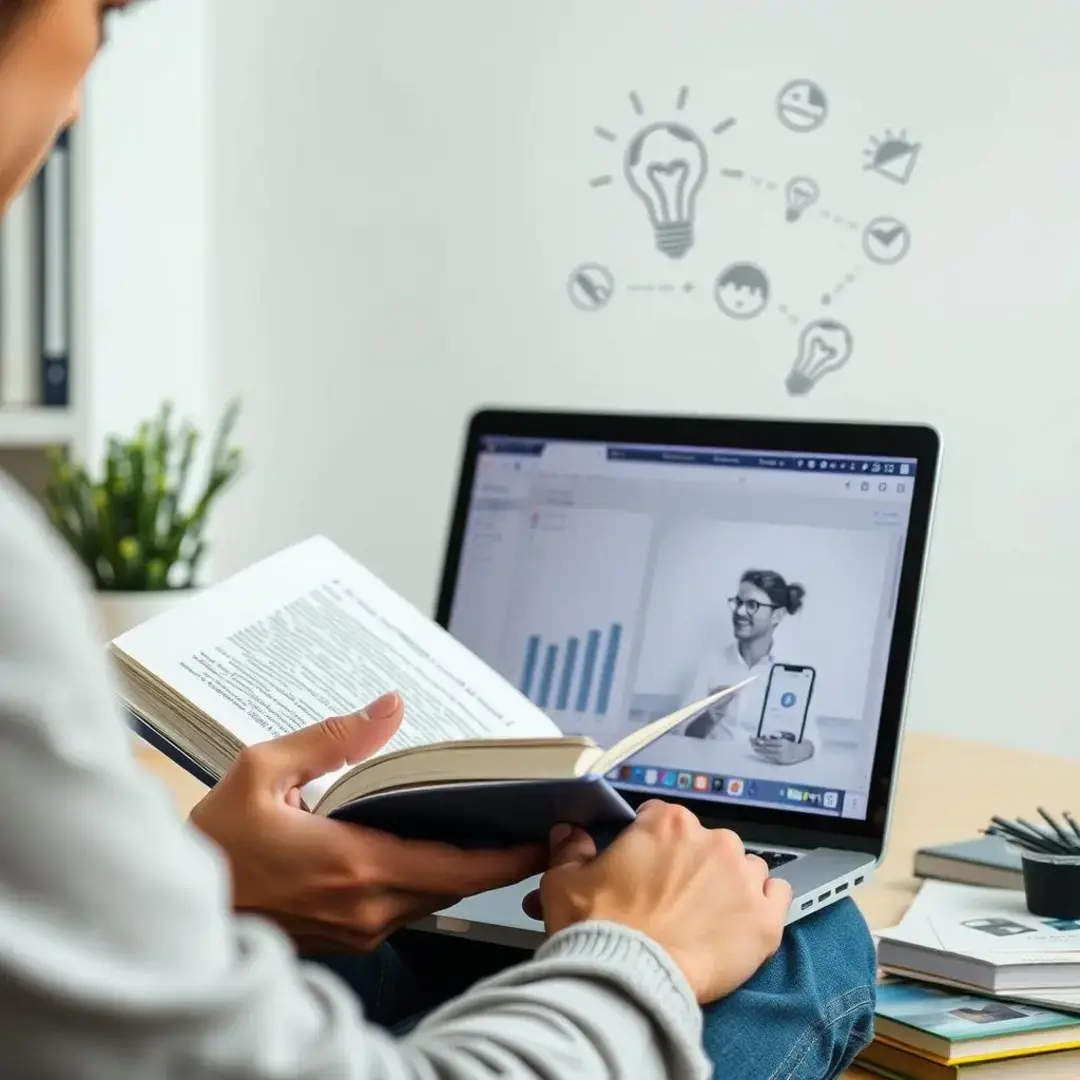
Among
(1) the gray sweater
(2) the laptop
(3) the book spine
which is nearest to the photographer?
(1) the gray sweater

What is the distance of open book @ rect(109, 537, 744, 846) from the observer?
63 cm

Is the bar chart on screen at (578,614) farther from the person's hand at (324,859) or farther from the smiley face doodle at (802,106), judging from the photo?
the smiley face doodle at (802,106)

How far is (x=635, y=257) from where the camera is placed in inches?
90.6

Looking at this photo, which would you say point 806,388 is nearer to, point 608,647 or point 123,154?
point 123,154

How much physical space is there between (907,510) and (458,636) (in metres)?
0.35

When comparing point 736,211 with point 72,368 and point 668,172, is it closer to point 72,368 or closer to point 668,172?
point 668,172

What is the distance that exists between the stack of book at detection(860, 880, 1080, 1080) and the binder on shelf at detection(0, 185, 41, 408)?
156cm

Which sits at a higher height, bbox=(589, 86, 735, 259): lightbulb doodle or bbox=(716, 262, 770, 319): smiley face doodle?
bbox=(589, 86, 735, 259): lightbulb doodle

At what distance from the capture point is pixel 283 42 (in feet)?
8.20

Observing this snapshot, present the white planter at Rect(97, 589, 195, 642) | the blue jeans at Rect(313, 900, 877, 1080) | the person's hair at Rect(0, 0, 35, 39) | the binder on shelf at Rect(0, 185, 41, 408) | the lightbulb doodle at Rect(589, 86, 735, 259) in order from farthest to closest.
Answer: the lightbulb doodle at Rect(589, 86, 735, 259) → the binder on shelf at Rect(0, 185, 41, 408) → the white planter at Rect(97, 589, 195, 642) → the blue jeans at Rect(313, 900, 877, 1080) → the person's hair at Rect(0, 0, 35, 39)

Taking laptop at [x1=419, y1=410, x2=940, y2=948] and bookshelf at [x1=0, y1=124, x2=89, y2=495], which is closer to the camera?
laptop at [x1=419, y1=410, x2=940, y2=948]

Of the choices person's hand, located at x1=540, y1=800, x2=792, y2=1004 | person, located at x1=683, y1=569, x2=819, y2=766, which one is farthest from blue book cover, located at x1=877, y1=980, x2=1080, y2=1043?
person, located at x1=683, y1=569, x2=819, y2=766

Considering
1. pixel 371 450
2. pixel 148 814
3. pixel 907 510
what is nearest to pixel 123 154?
pixel 371 450

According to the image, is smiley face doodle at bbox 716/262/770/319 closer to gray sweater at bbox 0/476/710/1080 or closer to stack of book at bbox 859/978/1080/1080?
stack of book at bbox 859/978/1080/1080
